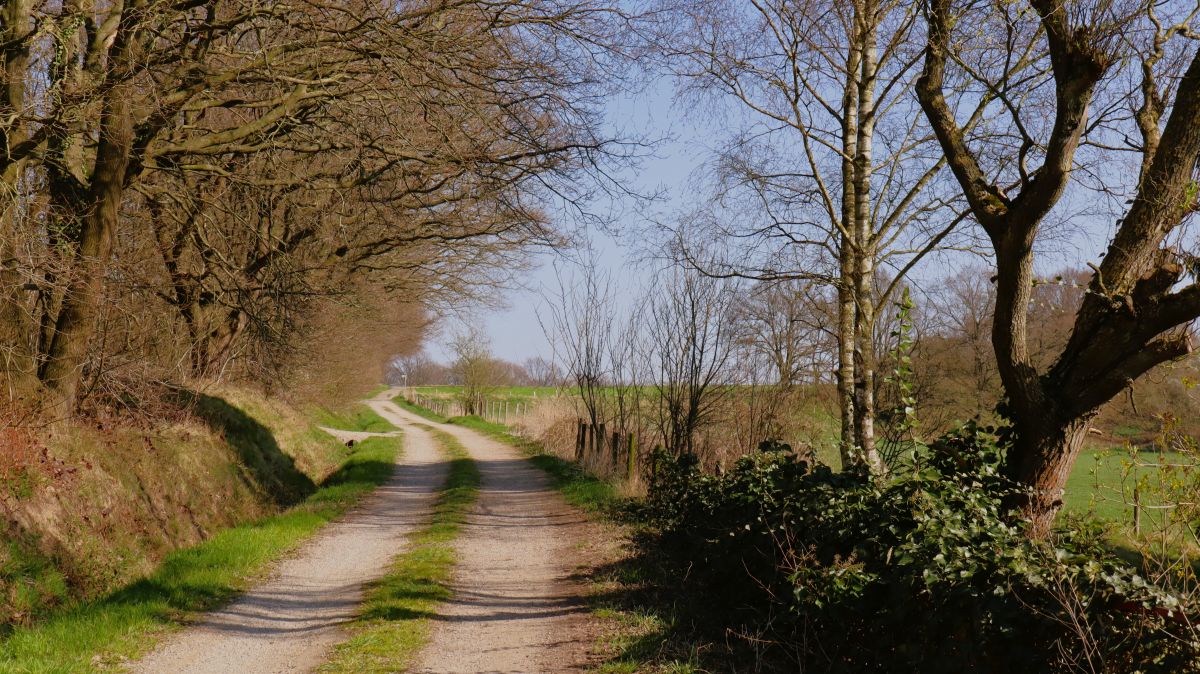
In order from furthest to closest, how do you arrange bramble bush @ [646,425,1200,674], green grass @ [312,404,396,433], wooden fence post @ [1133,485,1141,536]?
1. green grass @ [312,404,396,433]
2. wooden fence post @ [1133,485,1141,536]
3. bramble bush @ [646,425,1200,674]

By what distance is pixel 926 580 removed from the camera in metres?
4.95

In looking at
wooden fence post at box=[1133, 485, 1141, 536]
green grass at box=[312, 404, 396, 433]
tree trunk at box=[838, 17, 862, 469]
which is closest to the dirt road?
wooden fence post at box=[1133, 485, 1141, 536]

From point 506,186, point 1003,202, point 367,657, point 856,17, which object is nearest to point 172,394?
point 506,186

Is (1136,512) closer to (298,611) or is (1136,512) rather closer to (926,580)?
(926,580)

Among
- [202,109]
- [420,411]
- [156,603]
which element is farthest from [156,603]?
[420,411]

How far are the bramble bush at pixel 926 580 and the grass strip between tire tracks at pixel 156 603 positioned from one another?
16.1 feet

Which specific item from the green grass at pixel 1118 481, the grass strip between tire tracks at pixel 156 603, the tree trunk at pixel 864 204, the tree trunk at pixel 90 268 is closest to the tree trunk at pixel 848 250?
the tree trunk at pixel 864 204

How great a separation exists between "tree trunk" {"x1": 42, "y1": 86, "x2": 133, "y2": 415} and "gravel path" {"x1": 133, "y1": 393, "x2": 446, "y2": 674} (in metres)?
3.48

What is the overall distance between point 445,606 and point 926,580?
503cm

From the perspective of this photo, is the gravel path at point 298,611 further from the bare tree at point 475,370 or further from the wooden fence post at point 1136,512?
the bare tree at point 475,370

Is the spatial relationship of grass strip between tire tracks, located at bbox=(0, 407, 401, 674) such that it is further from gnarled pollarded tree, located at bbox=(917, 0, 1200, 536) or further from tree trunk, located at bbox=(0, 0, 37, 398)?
gnarled pollarded tree, located at bbox=(917, 0, 1200, 536)

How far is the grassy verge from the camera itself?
22.3 ft

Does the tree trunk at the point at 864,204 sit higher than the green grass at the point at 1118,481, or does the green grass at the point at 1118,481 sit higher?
the tree trunk at the point at 864,204

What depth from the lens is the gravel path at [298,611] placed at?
6.90 m
